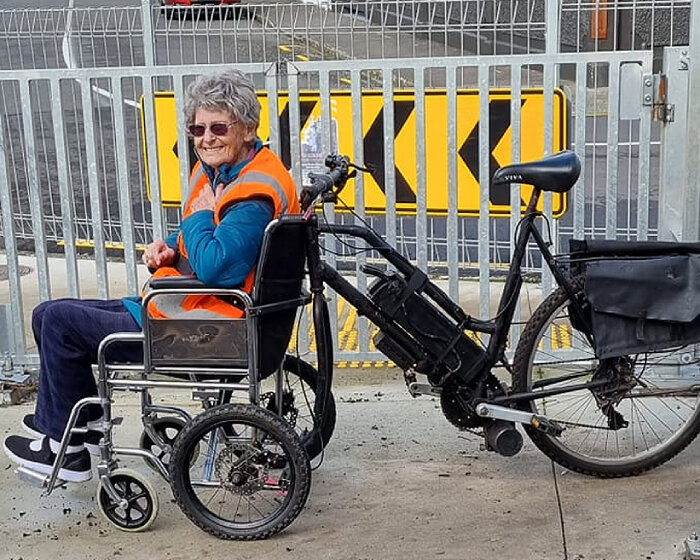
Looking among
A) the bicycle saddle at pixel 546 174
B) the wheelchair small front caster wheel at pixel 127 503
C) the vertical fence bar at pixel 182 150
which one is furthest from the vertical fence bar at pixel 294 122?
the wheelchair small front caster wheel at pixel 127 503

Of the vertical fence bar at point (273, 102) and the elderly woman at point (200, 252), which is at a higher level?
the vertical fence bar at point (273, 102)

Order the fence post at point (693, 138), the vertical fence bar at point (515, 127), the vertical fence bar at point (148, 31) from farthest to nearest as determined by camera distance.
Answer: the vertical fence bar at point (148, 31) → the vertical fence bar at point (515, 127) → the fence post at point (693, 138)

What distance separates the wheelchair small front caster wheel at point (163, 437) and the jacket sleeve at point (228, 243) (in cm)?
74

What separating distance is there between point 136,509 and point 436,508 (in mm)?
1089

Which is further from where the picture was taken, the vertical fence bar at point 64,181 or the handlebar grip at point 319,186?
the vertical fence bar at point 64,181

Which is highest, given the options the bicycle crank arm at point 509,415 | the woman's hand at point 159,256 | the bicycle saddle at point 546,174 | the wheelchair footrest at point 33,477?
the bicycle saddle at point 546,174

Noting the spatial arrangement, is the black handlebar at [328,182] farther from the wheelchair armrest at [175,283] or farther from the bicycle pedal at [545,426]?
the bicycle pedal at [545,426]

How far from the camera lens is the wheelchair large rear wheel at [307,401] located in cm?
397

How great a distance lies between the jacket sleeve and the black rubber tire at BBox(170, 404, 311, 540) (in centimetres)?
44

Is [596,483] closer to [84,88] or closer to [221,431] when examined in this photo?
[221,431]

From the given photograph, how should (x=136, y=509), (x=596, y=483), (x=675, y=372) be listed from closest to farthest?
(x=136, y=509) < (x=596, y=483) < (x=675, y=372)

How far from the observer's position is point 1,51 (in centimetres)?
791

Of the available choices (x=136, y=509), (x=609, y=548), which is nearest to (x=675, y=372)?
(x=609, y=548)

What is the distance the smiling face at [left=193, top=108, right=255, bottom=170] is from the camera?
3559mm
